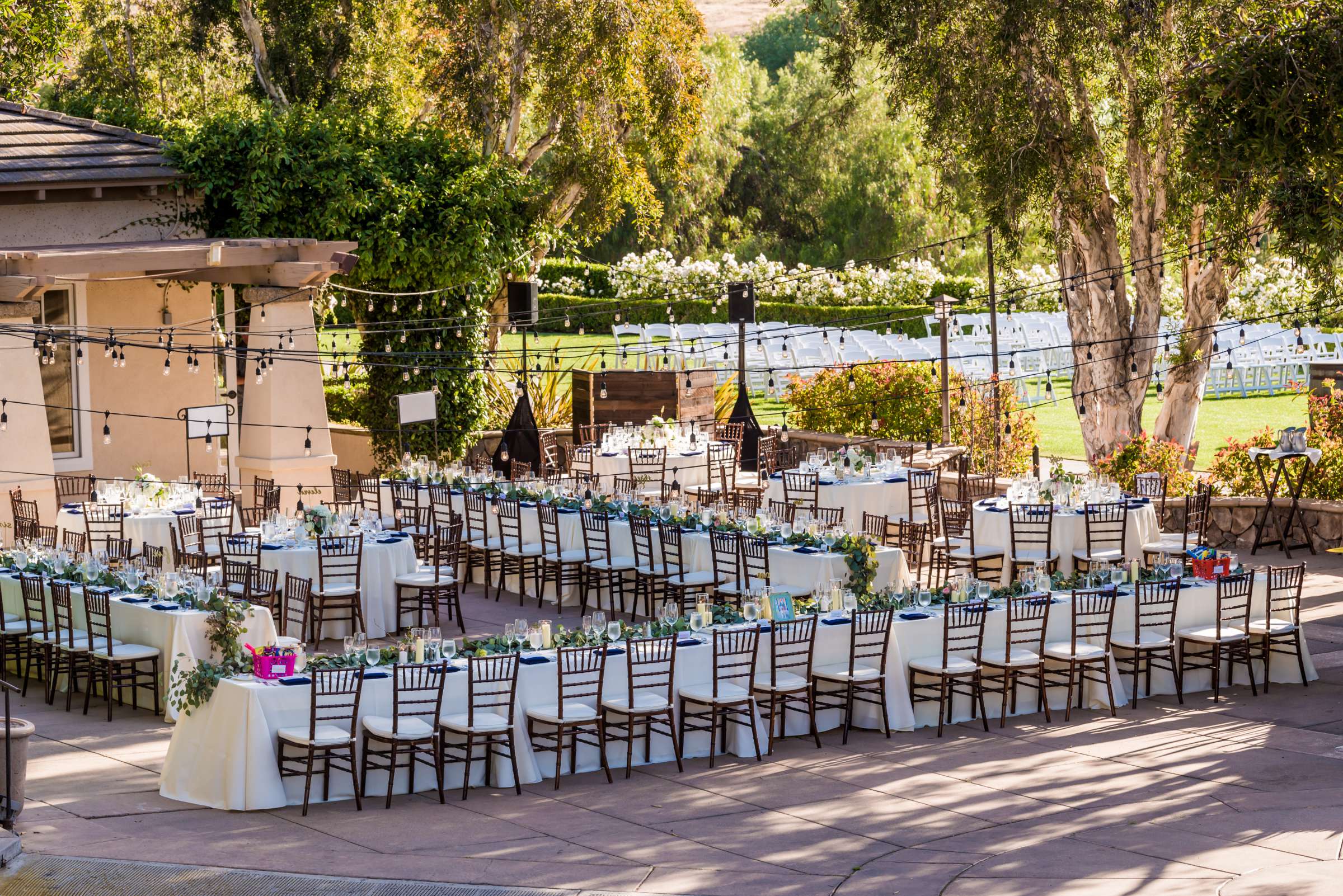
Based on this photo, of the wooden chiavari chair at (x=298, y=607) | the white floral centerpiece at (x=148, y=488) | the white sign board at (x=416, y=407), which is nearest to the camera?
the wooden chiavari chair at (x=298, y=607)

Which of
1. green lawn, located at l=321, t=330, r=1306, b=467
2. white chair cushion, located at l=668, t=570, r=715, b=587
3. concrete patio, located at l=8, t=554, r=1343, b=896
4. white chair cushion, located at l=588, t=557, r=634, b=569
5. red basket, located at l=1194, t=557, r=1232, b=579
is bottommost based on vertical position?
concrete patio, located at l=8, t=554, r=1343, b=896

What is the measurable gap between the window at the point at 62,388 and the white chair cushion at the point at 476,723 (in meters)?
13.5

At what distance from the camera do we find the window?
21672 millimetres

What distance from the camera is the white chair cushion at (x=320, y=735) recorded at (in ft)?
31.3

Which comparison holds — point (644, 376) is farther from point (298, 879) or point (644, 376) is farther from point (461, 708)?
point (298, 879)

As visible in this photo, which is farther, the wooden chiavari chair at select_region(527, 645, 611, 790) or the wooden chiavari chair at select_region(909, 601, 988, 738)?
the wooden chiavari chair at select_region(909, 601, 988, 738)

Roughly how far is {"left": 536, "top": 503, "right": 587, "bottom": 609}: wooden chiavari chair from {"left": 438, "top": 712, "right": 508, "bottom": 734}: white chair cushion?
567cm

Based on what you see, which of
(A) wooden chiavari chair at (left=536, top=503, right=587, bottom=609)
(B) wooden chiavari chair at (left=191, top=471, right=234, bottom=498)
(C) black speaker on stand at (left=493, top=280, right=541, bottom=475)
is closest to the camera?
(A) wooden chiavari chair at (left=536, top=503, right=587, bottom=609)

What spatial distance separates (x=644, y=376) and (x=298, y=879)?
1587cm

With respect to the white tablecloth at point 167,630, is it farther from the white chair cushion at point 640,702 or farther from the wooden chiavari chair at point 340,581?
the white chair cushion at point 640,702

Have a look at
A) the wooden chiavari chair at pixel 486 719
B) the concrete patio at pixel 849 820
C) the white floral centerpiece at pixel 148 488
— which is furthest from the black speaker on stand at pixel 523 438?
the wooden chiavari chair at pixel 486 719

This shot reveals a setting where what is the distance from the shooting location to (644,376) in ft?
77.7

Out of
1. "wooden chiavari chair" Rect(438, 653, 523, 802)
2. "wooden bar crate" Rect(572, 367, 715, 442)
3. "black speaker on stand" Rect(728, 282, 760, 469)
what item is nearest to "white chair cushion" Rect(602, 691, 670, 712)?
"wooden chiavari chair" Rect(438, 653, 523, 802)

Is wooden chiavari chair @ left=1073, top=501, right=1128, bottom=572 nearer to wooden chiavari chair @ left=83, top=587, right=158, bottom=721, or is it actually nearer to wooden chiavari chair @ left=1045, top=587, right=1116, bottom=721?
wooden chiavari chair @ left=1045, top=587, right=1116, bottom=721
